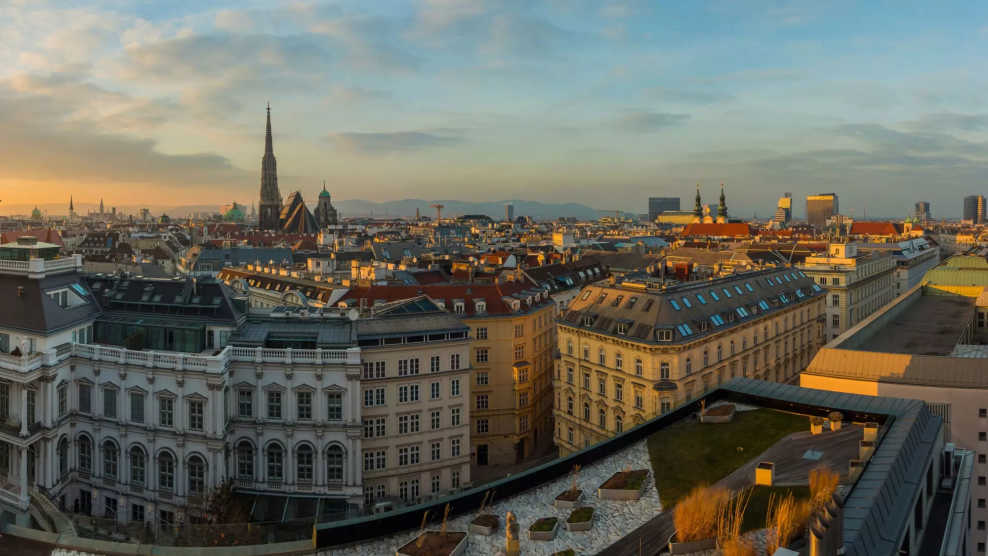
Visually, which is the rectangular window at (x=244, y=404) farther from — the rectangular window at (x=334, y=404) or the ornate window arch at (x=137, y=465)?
the ornate window arch at (x=137, y=465)

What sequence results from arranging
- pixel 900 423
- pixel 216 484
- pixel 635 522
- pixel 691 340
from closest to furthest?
1. pixel 635 522
2. pixel 900 423
3. pixel 216 484
4. pixel 691 340

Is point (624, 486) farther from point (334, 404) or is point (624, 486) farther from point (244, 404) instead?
point (244, 404)

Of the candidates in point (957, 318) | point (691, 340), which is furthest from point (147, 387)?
point (957, 318)

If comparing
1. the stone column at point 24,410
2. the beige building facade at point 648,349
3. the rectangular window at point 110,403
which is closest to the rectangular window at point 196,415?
the rectangular window at point 110,403

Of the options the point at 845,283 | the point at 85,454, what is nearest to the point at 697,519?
the point at 85,454

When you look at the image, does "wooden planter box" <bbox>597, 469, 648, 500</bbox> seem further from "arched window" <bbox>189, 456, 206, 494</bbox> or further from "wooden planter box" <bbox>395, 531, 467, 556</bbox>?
"arched window" <bbox>189, 456, 206, 494</bbox>

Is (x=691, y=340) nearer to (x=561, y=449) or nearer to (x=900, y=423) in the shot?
(x=561, y=449)
